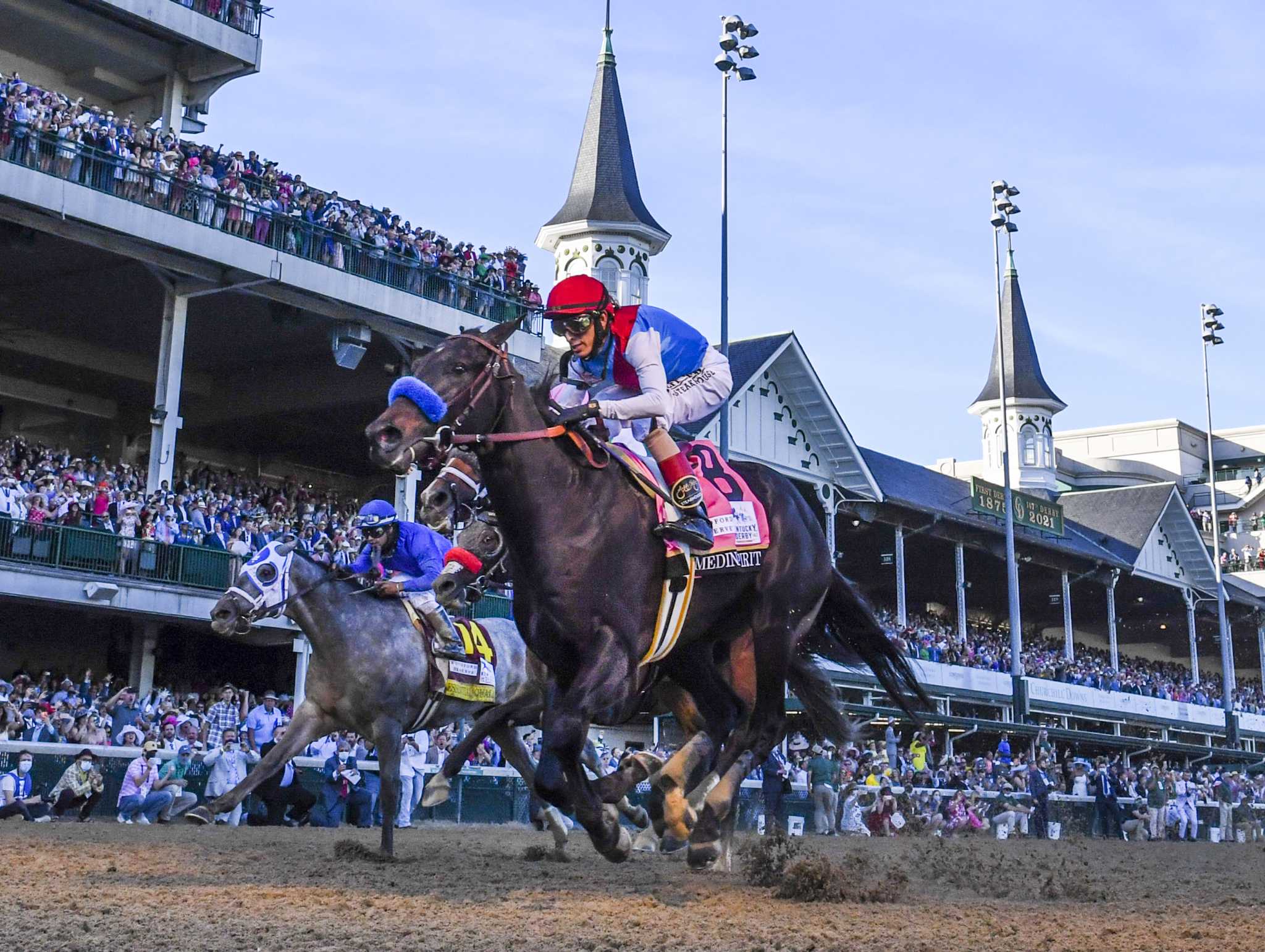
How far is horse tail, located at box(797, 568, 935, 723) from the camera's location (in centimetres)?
858

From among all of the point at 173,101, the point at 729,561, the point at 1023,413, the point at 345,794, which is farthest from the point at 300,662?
the point at 1023,413

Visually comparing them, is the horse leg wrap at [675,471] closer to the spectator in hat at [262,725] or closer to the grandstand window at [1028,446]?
the spectator in hat at [262,725]

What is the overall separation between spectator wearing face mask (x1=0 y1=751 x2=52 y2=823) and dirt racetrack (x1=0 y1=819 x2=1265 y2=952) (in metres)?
2.45

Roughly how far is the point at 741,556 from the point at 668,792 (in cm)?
126

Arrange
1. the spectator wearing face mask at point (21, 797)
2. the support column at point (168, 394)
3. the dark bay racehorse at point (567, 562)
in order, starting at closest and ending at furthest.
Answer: the dark bay racehorse at point (567, 562)
the spectator wearing face mask at point (21, 797)
the support column at point (168, 394)

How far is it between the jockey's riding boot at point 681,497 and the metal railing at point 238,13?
19089mm

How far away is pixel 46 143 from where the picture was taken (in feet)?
59.5

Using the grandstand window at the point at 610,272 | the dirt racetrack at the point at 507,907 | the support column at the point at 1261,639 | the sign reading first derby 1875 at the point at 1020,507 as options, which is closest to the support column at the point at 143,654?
the dirt racetrack at the point at 507,907

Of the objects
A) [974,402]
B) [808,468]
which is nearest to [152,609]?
[808,468]

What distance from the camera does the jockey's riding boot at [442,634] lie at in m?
10.7

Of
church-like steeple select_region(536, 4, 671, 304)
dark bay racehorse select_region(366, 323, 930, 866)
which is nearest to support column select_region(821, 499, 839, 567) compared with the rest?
church-like steeple select_region(536, 4, 671, 304)

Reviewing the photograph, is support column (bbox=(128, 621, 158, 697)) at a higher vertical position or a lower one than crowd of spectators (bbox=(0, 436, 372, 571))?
lower

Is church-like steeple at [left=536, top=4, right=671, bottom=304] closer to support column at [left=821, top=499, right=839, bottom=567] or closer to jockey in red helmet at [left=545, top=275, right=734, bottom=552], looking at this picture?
support column at [left=821, top=499, right=839, bottom=567]

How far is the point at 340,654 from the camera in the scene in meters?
9.80
